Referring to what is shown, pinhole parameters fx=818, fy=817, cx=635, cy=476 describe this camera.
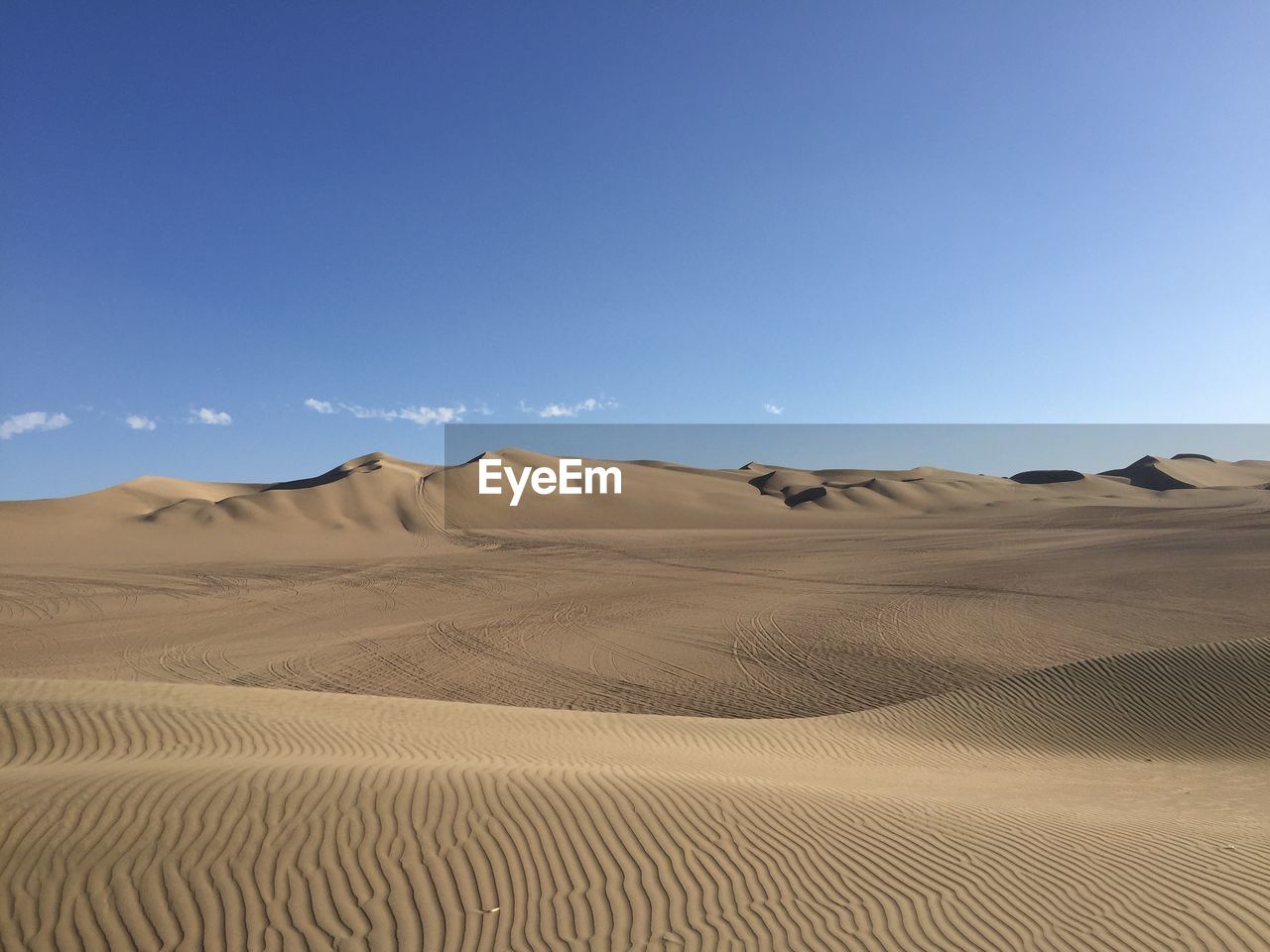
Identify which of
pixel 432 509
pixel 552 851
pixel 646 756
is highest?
pixel 552 851

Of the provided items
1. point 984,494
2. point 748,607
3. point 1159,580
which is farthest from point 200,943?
point 984,494

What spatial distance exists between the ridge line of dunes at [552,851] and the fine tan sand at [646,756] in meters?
0.03

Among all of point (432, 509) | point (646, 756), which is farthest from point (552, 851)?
point (432, 509)

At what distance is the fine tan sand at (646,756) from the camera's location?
4.84 metres

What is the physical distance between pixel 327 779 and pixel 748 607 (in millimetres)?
18513

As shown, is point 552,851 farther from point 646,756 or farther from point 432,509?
point 432,509

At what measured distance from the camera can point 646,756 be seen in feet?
31.1

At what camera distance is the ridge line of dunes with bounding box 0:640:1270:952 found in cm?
462

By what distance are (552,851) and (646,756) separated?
414 centimetres

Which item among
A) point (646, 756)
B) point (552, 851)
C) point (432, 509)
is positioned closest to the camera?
point (552, 851)

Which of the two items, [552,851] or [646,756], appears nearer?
[552,851]

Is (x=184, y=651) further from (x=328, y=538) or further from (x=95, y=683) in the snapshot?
(x=328, y=538)

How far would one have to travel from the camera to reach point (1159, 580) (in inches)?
979

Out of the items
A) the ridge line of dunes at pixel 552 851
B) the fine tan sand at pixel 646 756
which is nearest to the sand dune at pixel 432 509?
the fine tan sand at pixel 646 756
